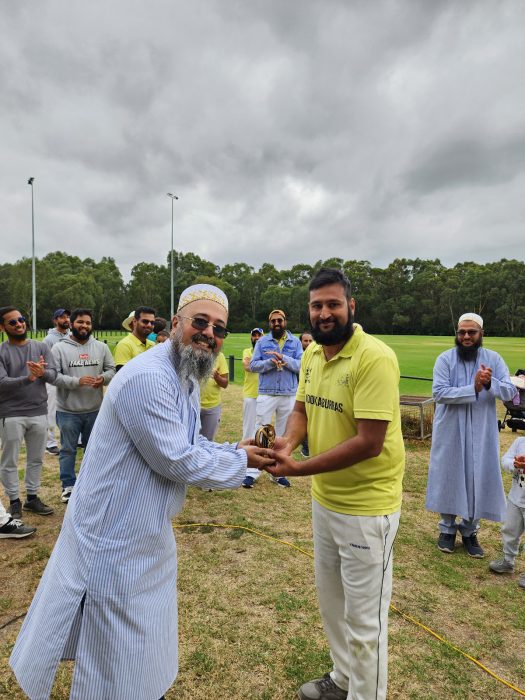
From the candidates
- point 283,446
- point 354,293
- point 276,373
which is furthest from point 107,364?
point 354,293

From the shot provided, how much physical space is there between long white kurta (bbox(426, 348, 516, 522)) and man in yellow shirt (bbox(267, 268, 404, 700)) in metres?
2.57

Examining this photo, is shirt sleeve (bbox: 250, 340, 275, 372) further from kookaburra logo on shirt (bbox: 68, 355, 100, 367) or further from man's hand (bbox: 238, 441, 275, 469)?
man's hand (bbox: 238, 441, 275, 469)

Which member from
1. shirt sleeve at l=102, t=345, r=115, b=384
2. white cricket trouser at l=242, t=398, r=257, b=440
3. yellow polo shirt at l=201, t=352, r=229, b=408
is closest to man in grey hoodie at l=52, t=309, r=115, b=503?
shirt sleeve at l=102, t=345, r=115, b=384

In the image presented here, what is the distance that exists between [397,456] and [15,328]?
483cm

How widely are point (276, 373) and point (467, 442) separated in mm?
3120

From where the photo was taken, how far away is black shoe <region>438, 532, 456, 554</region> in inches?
188

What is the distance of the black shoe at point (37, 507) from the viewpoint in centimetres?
548

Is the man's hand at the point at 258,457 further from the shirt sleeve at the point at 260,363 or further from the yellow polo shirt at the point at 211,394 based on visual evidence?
the shirt sleeve at the point at 260,363

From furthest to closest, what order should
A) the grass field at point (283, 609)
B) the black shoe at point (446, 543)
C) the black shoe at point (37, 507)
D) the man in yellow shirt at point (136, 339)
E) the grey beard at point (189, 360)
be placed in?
the man in yellow shirt at point (136, 339), the black shoe at point (37, 507), the black shoe at point (446, 543), the grass field at point (283, 609), the grey beard at point (189, 360)

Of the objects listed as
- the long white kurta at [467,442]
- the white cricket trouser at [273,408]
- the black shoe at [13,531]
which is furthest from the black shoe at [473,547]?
the black shoe at [13,531]

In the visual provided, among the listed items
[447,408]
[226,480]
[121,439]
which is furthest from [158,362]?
[447,408]

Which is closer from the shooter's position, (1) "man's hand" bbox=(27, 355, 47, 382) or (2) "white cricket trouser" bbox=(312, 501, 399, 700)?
(2) "white cricket trouser" bbox=(312, 501, 399, 700)

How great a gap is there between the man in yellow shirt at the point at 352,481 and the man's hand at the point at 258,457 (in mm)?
59

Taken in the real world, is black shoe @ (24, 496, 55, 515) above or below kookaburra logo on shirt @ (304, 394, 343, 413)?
below
